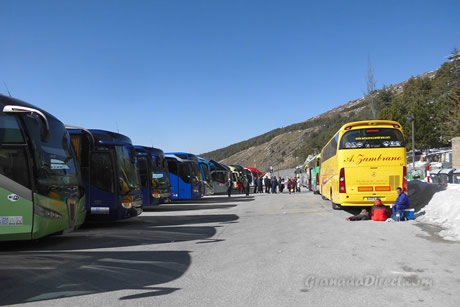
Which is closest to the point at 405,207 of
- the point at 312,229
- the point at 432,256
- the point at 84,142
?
the point at 312,229

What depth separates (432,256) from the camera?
6.66 meters

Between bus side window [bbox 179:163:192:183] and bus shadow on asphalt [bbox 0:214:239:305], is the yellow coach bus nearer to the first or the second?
bus shadow on asphalt [bbox 0:214:239:305]

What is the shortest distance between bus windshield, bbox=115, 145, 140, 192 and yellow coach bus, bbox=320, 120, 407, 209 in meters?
7.16

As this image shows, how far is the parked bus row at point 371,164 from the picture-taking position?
13094 millimetres

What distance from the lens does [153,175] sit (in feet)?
62.7

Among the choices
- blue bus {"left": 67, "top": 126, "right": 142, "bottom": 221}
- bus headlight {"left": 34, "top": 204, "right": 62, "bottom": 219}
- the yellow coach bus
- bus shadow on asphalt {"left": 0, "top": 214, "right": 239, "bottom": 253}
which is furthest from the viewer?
the yellow coach bus

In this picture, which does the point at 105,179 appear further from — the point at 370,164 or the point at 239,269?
the point at 370,164

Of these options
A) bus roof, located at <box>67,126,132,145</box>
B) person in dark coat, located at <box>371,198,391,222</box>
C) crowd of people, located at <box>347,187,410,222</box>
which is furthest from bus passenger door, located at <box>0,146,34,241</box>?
person in dark coat, located at <box>371,198,391,222</box>

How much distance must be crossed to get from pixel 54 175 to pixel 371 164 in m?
10.0

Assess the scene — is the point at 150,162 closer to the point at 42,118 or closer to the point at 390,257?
the point at 42,118

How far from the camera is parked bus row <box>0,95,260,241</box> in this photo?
702 cm

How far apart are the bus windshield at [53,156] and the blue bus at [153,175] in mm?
7366

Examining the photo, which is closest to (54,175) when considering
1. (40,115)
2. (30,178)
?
(30,178)

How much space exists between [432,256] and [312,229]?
405 centimetres
